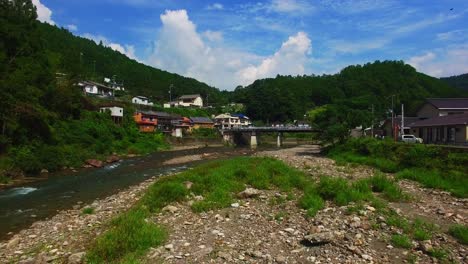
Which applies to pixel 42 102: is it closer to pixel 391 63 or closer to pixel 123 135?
pixel 123 135

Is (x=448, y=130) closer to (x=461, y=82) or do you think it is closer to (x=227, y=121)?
(x=227, y=121)

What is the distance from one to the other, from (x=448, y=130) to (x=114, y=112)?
5377 centimetres

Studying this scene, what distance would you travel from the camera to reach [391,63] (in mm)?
137500

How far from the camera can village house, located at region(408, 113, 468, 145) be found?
95.5 feet

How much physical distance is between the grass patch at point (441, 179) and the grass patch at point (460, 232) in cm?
620

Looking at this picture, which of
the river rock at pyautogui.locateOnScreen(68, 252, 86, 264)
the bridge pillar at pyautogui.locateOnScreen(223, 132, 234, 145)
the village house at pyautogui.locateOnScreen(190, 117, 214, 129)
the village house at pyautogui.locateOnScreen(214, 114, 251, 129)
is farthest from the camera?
the village house at pyautogui.locateOnScreen(214, 114, 251, 129)

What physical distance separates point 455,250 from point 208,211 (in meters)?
8.30

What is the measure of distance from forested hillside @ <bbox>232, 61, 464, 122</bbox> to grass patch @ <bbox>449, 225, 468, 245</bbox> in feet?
286

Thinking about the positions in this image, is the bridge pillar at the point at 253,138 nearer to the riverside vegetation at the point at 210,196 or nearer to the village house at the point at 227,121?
the village house at the point at 227,121

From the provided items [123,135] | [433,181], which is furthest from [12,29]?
[433,181]

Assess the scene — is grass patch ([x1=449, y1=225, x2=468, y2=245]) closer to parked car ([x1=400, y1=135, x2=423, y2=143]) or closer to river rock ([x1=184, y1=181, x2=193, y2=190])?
river rock ([x1=184, y1=181, x2=193, y2=190])

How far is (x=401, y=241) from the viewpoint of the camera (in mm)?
8828

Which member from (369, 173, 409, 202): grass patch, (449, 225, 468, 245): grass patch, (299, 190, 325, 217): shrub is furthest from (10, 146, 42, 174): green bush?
(449, 225, 468, 245): grass patch

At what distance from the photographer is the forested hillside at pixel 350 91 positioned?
109 meters
